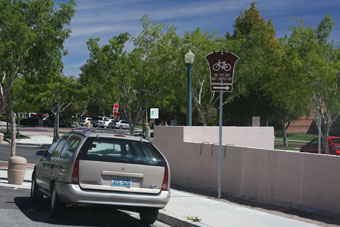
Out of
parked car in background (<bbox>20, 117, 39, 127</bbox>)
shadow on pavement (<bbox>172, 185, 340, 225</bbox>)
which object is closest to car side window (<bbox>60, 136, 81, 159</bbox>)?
shadow on pavement (<bbox>172, 185, 340, 225</bbox>)

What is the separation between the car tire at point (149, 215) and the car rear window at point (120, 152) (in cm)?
90

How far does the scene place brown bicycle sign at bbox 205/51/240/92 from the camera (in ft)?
43.7

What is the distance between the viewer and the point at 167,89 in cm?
3850

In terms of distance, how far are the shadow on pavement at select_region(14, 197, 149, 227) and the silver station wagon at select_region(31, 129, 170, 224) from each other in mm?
269

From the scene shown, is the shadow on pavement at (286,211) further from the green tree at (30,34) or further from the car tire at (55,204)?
the green tree at (30,34)

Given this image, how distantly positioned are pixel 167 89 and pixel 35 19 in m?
21.7

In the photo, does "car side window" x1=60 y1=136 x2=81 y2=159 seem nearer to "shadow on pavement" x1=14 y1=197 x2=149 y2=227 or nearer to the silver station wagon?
the silver station wagon

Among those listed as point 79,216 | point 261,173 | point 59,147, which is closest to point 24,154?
point 261,173

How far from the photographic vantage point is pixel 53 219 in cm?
920

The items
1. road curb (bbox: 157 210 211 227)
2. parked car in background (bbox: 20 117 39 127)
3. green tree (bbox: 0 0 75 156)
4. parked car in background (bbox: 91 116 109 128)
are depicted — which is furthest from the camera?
parked car in background (bbox: 20 117 39 127)

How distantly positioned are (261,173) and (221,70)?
9.24 feet

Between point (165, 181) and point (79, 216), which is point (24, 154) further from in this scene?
point (165, 181)

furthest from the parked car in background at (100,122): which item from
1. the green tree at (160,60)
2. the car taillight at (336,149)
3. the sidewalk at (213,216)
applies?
the sidewalk at (213,216)

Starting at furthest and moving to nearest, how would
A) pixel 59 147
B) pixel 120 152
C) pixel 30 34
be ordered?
pixel 30 34 → pixel 59 147 → pixel 120 152
